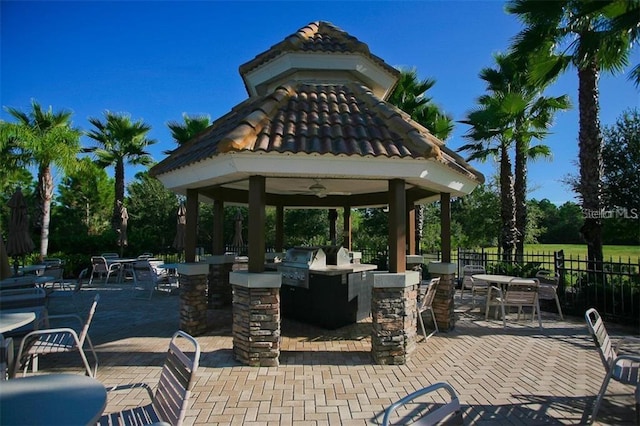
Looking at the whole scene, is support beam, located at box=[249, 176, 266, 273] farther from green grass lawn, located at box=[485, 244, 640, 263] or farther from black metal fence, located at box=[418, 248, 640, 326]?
green grass lawn, located at box=[485, 244, 640, 263]

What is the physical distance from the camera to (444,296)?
7.36 m

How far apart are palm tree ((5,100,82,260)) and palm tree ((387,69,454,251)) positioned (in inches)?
572

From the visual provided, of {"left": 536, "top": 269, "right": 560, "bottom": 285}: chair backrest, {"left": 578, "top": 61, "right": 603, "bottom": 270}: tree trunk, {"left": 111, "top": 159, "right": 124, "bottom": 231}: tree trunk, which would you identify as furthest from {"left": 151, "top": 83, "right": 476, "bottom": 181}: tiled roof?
{"left": 111, "top": 159, "right": 124, "bottom": 231}: tree trunk

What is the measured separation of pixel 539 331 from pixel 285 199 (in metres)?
7.30

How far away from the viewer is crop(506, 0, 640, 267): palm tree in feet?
29.1

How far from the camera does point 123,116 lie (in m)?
19.8

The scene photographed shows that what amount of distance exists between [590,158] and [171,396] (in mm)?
11301

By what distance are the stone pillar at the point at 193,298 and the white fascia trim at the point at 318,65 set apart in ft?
14.8

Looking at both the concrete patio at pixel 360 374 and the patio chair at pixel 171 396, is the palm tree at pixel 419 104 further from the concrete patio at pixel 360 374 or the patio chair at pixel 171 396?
the patio chair at pixel 171 396

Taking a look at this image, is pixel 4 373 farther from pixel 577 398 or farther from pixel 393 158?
pixel 577 398

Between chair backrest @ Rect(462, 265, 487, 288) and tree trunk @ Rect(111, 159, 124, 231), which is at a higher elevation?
tree trunk @ Rect(111, 159, 124, 231)

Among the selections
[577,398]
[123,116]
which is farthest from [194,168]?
[123,116]

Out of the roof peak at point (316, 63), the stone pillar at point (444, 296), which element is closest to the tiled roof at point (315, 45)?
the roof peak at point (316, 63)

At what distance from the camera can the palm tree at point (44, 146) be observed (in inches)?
605
